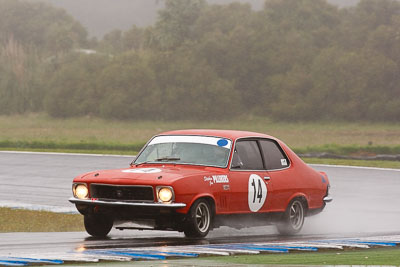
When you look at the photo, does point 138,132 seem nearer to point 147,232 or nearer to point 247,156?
point 147,232

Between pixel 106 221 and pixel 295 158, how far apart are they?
10.6ft

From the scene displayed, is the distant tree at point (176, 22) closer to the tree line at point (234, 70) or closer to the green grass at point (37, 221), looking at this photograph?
the tree line at point (234, 70)

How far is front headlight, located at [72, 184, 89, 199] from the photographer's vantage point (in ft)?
37.0

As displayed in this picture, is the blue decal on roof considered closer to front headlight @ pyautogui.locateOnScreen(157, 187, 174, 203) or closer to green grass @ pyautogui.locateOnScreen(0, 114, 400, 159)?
front headlight @ pyautogui.locateOnScreen(157, 187, 174, 203)

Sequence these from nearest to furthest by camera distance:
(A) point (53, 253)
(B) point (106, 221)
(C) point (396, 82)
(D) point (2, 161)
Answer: (A) point (53, 253) → (B) point (106, 221) → (D) point (2, 161) → (C) point (396, 82)

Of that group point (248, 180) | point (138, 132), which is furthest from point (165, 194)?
point (138, 132)

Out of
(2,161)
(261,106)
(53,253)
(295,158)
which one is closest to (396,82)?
(261,106)

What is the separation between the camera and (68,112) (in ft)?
267

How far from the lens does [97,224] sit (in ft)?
38.4

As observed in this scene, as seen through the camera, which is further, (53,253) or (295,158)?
(295,158)

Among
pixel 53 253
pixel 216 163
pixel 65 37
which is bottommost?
pixel 53 253

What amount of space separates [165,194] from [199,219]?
0.67 metres

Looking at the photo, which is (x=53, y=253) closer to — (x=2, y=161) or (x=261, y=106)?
(x=2, y=161)

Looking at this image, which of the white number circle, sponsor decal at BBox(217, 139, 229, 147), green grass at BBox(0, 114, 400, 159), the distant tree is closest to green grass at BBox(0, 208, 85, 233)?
sponsor decal at BBox(217, 139, 229, 147)
